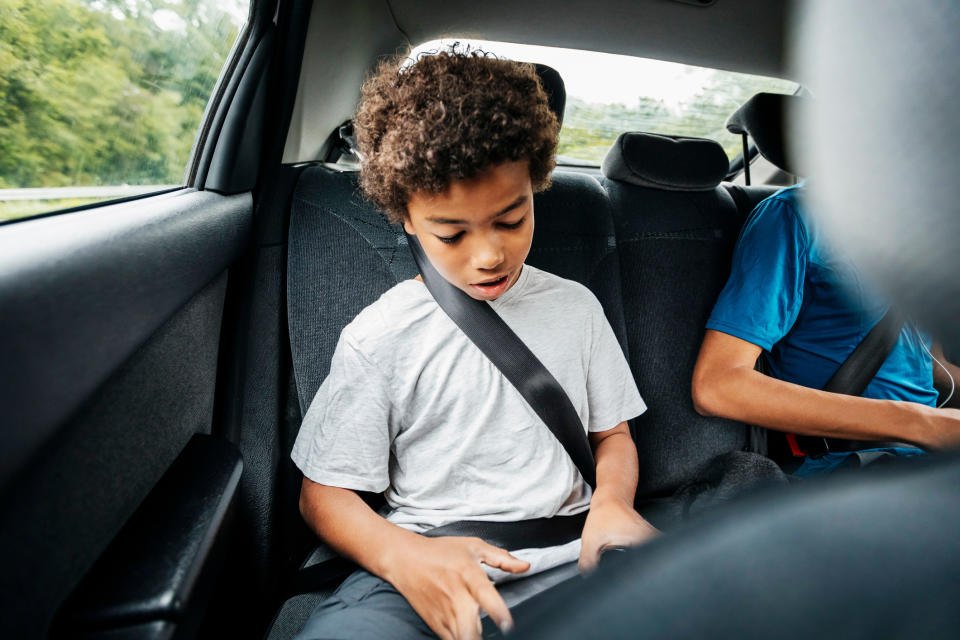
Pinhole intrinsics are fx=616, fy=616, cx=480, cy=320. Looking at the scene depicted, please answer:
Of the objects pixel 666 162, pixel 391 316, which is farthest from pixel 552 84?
pixel 391 316

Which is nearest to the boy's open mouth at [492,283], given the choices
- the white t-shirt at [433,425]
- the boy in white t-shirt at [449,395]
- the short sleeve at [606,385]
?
the boy in white t-shirt at [449,395]

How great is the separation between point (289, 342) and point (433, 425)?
1.30 feet

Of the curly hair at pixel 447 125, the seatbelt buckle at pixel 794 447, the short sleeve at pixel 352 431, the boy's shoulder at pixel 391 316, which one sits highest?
the curly hair at pixel 447 125

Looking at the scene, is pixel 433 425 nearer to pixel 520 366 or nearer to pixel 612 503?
pixel 520 366

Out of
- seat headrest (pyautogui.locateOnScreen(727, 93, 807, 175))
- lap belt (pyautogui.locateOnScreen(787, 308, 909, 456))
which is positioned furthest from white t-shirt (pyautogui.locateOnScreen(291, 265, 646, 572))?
seat headrest (pyautogui.locateOnScreen(727, 93, 807, 175))

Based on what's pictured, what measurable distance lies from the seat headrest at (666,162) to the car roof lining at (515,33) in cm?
37

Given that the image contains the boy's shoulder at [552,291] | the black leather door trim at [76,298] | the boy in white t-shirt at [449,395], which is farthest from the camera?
the boy's shoulder at [552,291]

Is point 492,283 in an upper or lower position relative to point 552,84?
lower

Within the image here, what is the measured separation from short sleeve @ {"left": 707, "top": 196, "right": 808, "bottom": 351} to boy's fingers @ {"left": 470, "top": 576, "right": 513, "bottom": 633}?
0.77 meters

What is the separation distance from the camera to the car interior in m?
0.23

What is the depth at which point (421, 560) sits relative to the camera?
0.84m

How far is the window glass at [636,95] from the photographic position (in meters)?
1.78

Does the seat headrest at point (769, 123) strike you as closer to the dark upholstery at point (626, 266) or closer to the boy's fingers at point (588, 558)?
the dark upholstery at point (626, 266)

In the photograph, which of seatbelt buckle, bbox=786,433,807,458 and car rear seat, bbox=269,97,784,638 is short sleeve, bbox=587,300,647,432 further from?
seatbelt buckle, bbox=786,433,807,458
